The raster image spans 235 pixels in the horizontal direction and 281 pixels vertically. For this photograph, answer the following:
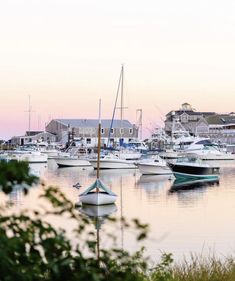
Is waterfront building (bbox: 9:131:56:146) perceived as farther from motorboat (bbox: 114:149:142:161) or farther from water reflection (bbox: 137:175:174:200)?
water reflection (bbox: 137:175:174:200)

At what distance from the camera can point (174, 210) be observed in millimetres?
31859

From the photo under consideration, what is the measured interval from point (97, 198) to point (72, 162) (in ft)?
137

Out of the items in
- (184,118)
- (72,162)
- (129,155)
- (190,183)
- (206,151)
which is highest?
(184,118)

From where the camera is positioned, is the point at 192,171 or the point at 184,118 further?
the point at 184,118

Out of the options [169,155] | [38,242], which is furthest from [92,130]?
[38,242]

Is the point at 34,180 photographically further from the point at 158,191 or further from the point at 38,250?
→ the point at 158,191

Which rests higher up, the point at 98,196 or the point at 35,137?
the point at 35,137

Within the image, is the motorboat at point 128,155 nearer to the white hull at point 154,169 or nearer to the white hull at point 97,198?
the white hull at point 154,169

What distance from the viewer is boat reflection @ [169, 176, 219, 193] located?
150ft

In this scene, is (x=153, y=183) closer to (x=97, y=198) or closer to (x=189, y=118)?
(x=97, y=198)

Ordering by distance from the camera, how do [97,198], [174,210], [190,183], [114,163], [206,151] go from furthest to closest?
[206,151], [114,163], [190,183], [174,210], [97,198]

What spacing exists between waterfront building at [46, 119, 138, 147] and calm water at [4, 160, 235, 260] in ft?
215

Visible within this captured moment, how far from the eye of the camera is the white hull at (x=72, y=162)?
235 feet

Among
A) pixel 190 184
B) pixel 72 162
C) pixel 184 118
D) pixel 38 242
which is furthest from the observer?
pixel 184 118
